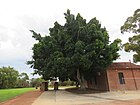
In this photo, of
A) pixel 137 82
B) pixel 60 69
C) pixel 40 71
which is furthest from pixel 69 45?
pixel 137 82

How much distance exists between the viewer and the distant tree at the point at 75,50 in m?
23.8

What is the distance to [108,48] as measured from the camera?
977 inches

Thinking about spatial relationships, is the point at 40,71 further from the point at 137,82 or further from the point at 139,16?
the point at 139,16

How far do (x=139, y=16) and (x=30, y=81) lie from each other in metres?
71.8

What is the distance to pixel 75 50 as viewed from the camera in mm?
23875

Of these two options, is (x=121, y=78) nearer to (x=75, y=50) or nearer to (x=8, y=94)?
(x=75, y=50)

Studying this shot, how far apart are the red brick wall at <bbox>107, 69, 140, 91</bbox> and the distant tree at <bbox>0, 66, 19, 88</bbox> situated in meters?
55.8

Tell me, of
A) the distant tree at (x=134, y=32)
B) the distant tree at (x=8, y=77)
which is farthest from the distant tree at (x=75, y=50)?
the distant tree at (x=8, y=77)

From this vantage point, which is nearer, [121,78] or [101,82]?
[121,78]

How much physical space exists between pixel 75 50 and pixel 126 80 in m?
9.17

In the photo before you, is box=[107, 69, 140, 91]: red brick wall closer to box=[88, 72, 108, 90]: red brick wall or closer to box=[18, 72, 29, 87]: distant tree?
box=[88, 72, 108, 90]: red brick wall

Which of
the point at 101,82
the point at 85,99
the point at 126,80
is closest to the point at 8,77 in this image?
the point at 101,82

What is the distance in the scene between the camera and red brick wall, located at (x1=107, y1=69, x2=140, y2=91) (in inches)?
1048

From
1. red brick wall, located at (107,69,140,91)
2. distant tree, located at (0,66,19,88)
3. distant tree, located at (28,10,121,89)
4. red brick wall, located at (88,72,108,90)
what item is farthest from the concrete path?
distant tree, located at (0,66,19,88)
